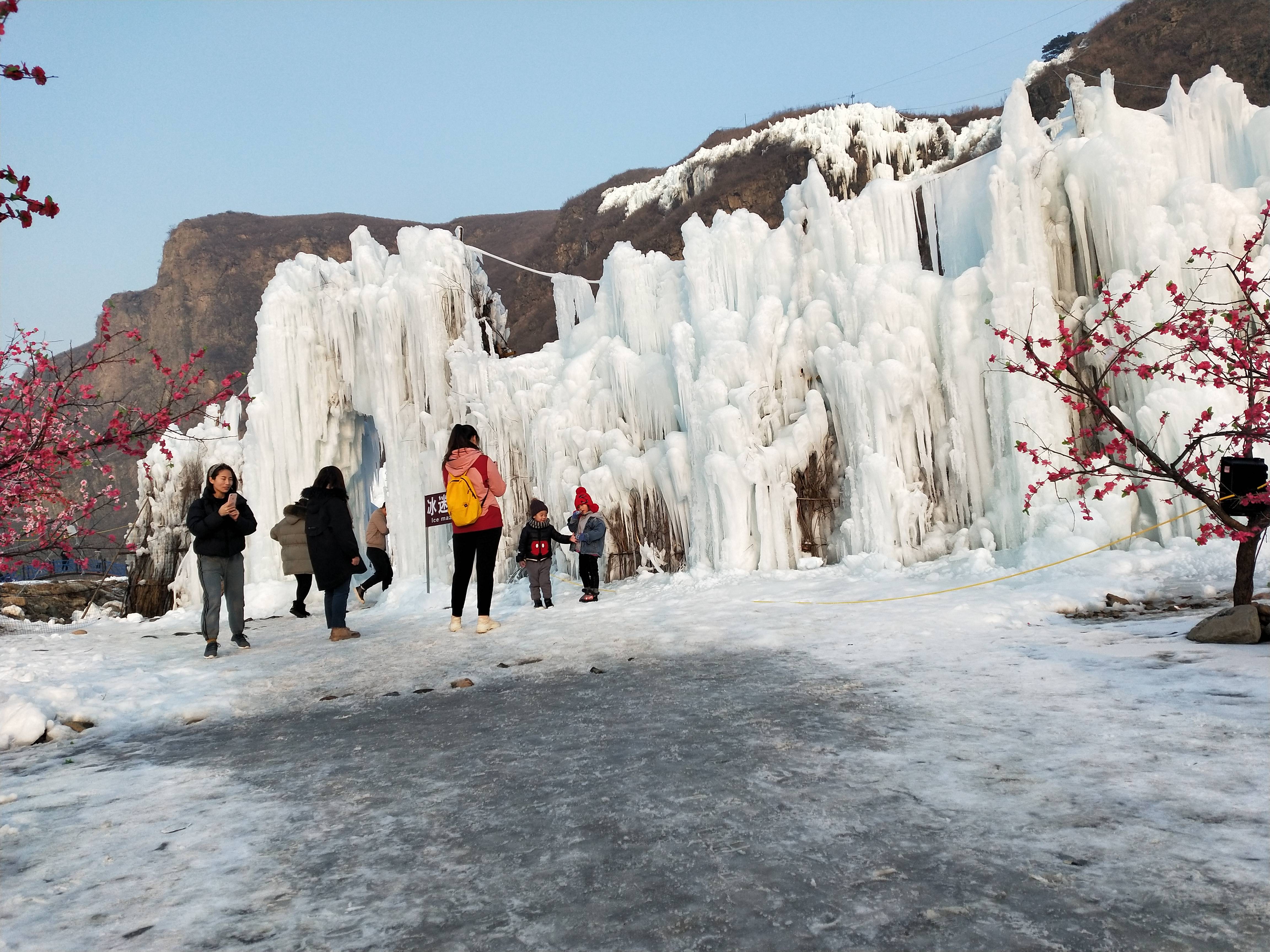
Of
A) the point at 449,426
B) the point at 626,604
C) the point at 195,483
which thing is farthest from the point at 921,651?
the point at 195,483

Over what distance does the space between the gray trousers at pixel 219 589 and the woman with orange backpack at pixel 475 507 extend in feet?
6.59

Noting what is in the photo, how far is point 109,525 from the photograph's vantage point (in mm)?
54750

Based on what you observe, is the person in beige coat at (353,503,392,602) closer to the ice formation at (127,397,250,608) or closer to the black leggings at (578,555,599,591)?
the black leggings at (578,555,599,591)

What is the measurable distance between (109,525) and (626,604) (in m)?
56.0

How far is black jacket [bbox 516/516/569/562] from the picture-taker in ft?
36.4

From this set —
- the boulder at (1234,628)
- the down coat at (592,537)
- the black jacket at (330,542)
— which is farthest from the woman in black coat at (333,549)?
the boulder at (1234,628)

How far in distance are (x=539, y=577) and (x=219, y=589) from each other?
13.4 feet

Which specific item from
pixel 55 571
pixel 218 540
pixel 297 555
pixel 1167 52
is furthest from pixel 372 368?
pixel 1167 52

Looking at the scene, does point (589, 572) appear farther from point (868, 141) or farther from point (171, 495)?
point (868, 141)

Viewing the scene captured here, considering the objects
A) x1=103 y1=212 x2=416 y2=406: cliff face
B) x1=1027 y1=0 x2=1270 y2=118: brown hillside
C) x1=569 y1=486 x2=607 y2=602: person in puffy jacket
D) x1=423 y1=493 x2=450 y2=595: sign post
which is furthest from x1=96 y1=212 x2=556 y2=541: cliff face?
x1=569 y1=486 x2=607 y2=602: person in puffy jacket

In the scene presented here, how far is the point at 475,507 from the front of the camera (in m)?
7.92

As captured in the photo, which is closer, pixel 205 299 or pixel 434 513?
pixel 434 513

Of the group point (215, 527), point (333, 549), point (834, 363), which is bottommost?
point (333, 549)

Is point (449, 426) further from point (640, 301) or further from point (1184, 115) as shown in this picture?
point (1184, 115)
